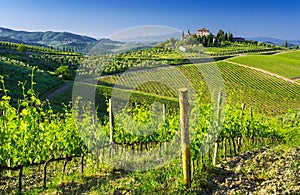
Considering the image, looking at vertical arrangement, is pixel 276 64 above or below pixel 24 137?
below

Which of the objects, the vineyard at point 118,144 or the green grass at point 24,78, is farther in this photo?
the green grass at point 24,78

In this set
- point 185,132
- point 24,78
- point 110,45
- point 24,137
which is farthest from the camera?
point 24,78

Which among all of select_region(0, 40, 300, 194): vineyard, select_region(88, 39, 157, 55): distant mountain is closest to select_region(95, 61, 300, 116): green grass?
select_region(88, 39, 157, 55): distant mountain

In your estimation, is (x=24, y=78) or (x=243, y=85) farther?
(x=243, y=85)

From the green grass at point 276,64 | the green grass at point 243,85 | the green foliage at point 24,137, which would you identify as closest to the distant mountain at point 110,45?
the green foliage at point 24,137

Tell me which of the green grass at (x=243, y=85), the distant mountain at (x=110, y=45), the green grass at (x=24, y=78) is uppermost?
the distant mountain at (x=110, y=45)

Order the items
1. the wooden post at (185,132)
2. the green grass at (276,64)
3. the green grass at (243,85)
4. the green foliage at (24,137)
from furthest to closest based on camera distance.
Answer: the green grass at (276,64)
the green grass at (243,85)
the green foliage at (24,137)
the wooden post at (185,132)

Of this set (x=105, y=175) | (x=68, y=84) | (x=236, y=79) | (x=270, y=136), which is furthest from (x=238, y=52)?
(x=105, y=175)

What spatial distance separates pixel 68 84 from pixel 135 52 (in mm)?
36415

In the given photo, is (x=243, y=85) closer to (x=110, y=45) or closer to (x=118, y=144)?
(x=110, y=45)

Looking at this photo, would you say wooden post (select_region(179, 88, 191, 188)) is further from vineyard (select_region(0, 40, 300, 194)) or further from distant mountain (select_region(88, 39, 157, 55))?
distant mountain (select_region(88, 39, 157, 55))

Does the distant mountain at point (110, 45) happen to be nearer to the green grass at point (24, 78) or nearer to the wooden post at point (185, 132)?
the wooden post at point (185, 132)

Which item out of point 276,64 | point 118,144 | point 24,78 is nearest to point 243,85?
point 276,64

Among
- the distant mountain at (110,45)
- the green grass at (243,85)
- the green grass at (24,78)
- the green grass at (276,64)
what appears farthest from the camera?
the green grass at (276,64)
